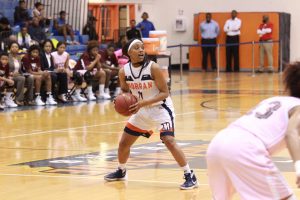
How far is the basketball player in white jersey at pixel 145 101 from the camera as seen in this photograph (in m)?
9.34

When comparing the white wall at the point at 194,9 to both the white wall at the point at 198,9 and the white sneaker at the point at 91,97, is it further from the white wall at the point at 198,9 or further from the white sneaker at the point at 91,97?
the white sneaker at the point at 91,97

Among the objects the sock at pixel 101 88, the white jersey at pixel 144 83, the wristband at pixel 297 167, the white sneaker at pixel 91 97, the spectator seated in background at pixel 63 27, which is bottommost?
the white sneaker at pixel 91 97

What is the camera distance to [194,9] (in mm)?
33594

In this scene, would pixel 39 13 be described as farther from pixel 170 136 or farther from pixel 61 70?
pixel 170 136

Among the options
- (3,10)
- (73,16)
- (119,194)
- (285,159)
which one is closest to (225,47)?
(73,16)

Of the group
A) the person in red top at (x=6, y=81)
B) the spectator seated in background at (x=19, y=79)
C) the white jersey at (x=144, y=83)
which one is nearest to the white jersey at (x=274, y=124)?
the white jersey at (x=144, y=83)

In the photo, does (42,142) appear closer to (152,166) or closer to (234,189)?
(152,166)

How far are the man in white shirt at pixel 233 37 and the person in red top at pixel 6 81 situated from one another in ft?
44.7

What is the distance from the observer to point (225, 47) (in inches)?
1256

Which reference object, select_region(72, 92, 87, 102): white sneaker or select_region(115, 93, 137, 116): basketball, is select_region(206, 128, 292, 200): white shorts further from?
select_region(72, 92, 87, 102): white sneaker

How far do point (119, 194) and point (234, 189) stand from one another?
3.54m

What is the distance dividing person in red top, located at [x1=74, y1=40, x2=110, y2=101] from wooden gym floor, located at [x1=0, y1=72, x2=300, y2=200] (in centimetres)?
97

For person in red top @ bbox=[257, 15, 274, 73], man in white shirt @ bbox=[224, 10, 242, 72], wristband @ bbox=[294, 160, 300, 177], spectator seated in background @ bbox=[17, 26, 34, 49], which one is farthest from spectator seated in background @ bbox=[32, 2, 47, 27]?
wristband @ bbox=[294, 160, 300, 177]

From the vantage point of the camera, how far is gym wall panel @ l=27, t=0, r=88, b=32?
29.2m
